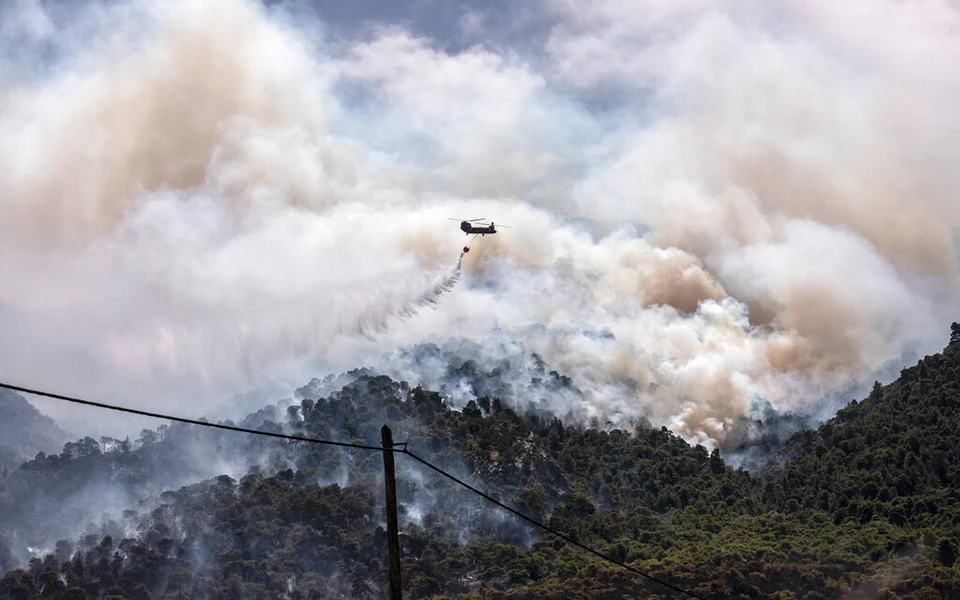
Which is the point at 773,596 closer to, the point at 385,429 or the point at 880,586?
the point at 880,586

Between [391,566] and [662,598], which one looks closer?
[391,566]

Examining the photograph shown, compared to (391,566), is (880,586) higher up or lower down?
Answer: higher up

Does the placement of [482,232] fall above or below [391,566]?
above

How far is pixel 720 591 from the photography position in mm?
198125

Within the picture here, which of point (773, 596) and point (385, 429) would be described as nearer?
point (385, 429)

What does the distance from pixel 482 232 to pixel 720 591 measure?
7584cm

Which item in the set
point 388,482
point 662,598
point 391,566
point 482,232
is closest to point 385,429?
point 388,482

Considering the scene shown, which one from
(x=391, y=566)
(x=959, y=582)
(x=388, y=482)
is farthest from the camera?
(x=959, y=582)

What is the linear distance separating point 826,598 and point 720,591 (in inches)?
704

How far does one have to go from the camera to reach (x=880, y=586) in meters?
193

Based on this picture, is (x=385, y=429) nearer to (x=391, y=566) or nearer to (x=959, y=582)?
(x=391, y=566)

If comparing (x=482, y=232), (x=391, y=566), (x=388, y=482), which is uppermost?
(x=482, y=232)

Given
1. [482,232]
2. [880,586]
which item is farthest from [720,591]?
[482,232]

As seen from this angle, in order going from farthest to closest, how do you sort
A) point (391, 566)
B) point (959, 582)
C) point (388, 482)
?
point (959, 582)
point (388, 482)
point (391, 566)
